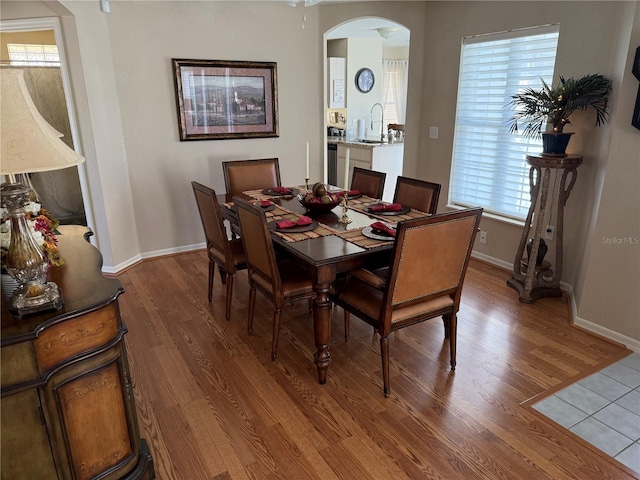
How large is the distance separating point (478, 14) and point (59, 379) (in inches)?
168

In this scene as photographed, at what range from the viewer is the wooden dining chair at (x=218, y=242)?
287cm

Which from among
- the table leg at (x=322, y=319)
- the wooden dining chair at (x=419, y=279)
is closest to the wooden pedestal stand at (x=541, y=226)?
the wooden dining chair at (x=419, y=279)

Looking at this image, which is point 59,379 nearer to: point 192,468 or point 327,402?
point 192,468

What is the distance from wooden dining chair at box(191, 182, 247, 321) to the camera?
2.87m

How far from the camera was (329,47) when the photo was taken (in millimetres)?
7445

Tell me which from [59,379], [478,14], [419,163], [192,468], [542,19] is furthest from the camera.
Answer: [419,163]

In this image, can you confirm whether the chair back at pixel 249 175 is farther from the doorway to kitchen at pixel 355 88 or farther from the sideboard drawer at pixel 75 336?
the doorway to kitchen at pixel 355 88

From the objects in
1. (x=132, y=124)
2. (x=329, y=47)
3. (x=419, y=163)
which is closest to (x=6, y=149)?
(x=132, y=124)

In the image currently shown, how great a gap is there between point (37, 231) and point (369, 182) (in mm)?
2630

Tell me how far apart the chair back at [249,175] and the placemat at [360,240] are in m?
1.61

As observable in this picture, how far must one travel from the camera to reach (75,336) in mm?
1379

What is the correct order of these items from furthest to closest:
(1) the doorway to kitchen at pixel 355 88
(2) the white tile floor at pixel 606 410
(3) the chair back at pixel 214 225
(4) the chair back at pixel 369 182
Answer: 1. (1) the doorway to kitchen at pixel 355 88
2. (4) the chair back at pixel 369 182
3. (3) the chair back at pixel 214 225
4. (2) the white tile floor at pixel 606 410

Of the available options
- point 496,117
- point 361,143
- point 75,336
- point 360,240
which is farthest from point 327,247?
point 361,143

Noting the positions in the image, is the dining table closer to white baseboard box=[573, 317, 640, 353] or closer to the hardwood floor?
the hardwood floor
